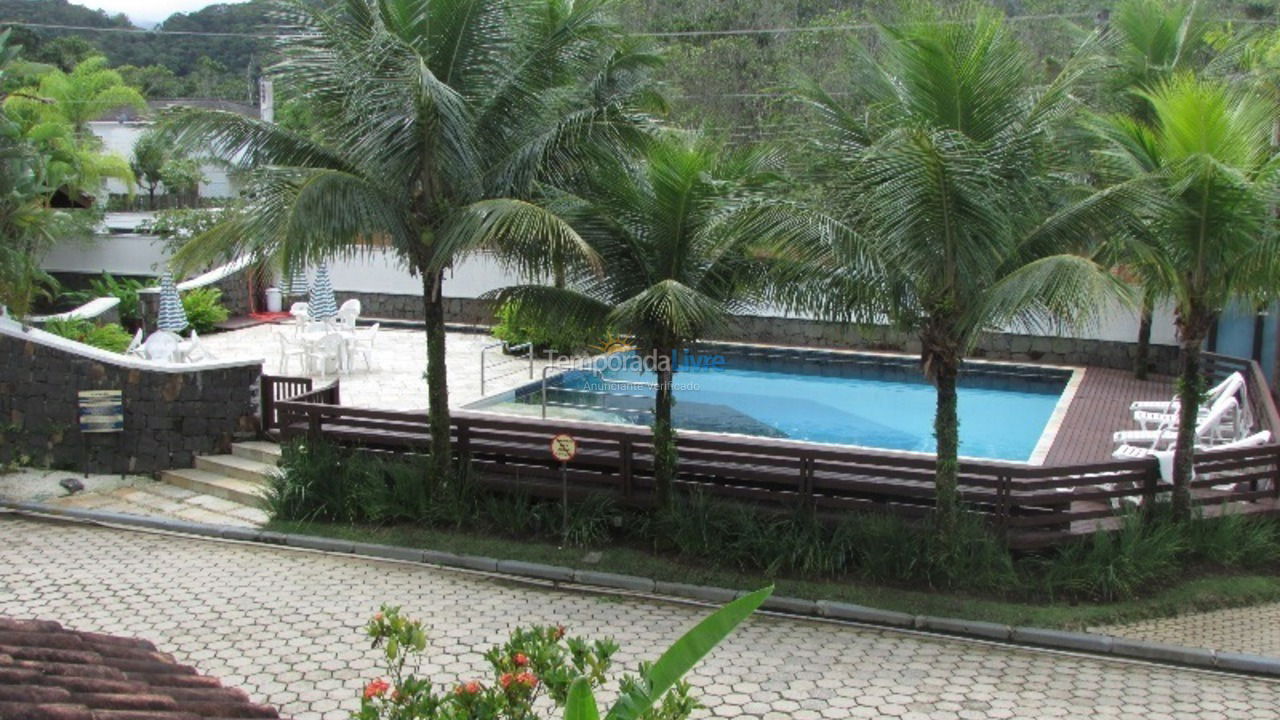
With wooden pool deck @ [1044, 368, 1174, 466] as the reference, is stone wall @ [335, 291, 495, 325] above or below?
above

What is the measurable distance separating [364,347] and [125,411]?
5426mm

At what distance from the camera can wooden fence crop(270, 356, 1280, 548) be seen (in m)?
10.3

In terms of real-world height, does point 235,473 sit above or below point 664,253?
below

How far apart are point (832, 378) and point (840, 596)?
1143cm

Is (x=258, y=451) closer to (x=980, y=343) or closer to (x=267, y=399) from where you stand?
(x=267, y=399)

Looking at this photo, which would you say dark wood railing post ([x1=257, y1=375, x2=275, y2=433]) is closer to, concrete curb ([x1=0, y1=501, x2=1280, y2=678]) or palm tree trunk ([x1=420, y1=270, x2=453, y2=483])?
concrete curb ([x1=0, y1=501, x2=1280, y2=678])

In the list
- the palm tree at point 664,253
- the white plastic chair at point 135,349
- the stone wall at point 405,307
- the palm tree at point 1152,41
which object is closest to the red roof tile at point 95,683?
the palm tree at point 664,253

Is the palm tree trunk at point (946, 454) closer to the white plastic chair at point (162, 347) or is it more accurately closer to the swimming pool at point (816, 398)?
the swimming pool at point (816, 398)

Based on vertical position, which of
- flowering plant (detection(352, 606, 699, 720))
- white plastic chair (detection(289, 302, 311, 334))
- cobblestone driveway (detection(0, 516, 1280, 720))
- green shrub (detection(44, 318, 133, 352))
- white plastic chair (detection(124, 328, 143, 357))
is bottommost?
cobblestone driveway (detection(0, 516, 1280, 720))

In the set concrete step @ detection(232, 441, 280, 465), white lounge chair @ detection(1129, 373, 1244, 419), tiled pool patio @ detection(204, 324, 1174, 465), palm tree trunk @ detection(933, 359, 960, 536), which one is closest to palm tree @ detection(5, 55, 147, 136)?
tiled pool patio @ detection(204, 324, 1174, 465)

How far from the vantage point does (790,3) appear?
100 feet

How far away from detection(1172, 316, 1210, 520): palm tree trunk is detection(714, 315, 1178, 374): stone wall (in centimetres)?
→ 864

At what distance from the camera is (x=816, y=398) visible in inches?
788

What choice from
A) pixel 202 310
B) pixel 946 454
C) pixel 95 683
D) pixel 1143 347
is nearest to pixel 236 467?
pixel 946 454
